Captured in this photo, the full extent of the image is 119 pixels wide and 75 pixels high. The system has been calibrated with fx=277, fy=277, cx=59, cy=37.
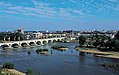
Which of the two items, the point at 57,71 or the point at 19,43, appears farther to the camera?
the point at 19,43

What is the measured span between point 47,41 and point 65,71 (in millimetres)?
64896

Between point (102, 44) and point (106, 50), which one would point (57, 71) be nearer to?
point (106, 50)

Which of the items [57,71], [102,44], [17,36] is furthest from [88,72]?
[17,36]

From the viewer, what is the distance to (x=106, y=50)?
58344 millimetres

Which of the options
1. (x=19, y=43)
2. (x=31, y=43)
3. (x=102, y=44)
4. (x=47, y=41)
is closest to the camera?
(x=102, y=44)

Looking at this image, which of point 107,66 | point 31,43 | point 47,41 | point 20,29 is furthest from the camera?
point 20,29

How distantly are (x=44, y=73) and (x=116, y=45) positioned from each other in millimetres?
28001

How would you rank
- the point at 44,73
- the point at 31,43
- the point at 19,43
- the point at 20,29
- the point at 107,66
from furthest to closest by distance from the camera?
the point at 20,29 → the point at 31,43 → the point at 19,43 → the point at 107,66 → the point at 44,73

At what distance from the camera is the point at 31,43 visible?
8575cm

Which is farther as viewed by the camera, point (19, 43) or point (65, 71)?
point (19, 43)

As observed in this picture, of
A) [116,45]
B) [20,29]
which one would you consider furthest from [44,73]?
[20,29]

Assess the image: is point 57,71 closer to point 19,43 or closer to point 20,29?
point 19,43

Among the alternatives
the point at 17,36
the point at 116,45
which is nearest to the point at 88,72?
the point at 116,45

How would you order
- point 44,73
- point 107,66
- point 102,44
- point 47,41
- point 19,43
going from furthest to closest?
point 47,41, point 19,43, point 102,44, point 107,66, point 44,73
